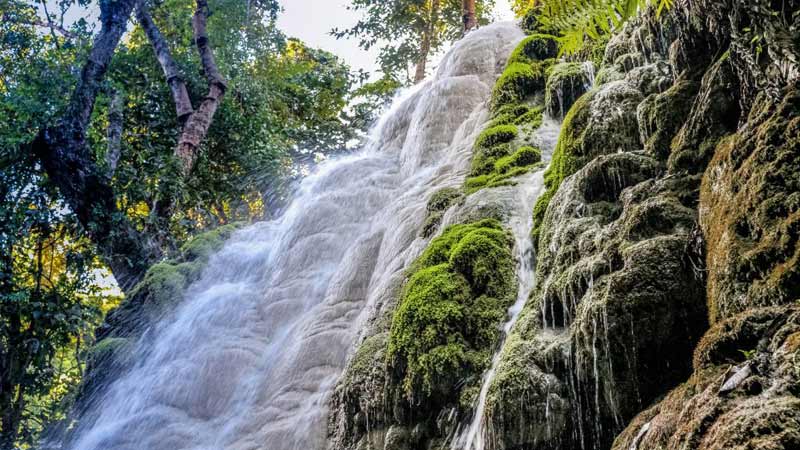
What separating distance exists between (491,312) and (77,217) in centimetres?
979

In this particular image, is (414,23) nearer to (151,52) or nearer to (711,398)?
(151,52)

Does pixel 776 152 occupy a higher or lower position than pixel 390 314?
higher

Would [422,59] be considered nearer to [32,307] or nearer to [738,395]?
[32,307]

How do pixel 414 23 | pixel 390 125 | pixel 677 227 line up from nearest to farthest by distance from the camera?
1. pixel 677 227
2. pixel 390 125
3. pixel 414 23

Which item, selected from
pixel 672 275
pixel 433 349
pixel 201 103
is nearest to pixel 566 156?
pixel 433 349

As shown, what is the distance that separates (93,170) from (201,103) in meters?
4.43

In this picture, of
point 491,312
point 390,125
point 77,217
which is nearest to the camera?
point 491,312

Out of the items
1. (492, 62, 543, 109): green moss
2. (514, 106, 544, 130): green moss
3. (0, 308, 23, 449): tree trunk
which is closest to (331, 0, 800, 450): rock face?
(514, 106, 544, 130): green moss

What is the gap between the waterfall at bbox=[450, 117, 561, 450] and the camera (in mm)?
4563

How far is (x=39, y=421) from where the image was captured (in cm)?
1215

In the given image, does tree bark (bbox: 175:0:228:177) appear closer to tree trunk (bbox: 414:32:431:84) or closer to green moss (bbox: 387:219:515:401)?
tree trunk (bbox: 414:32:431:84)

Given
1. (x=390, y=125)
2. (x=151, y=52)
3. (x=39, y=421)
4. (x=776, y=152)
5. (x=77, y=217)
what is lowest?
(x=39, y=421)

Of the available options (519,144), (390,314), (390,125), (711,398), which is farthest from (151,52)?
(711,398)

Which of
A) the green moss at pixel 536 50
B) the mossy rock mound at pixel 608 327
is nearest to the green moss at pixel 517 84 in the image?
the green moss at pixel 536 50
